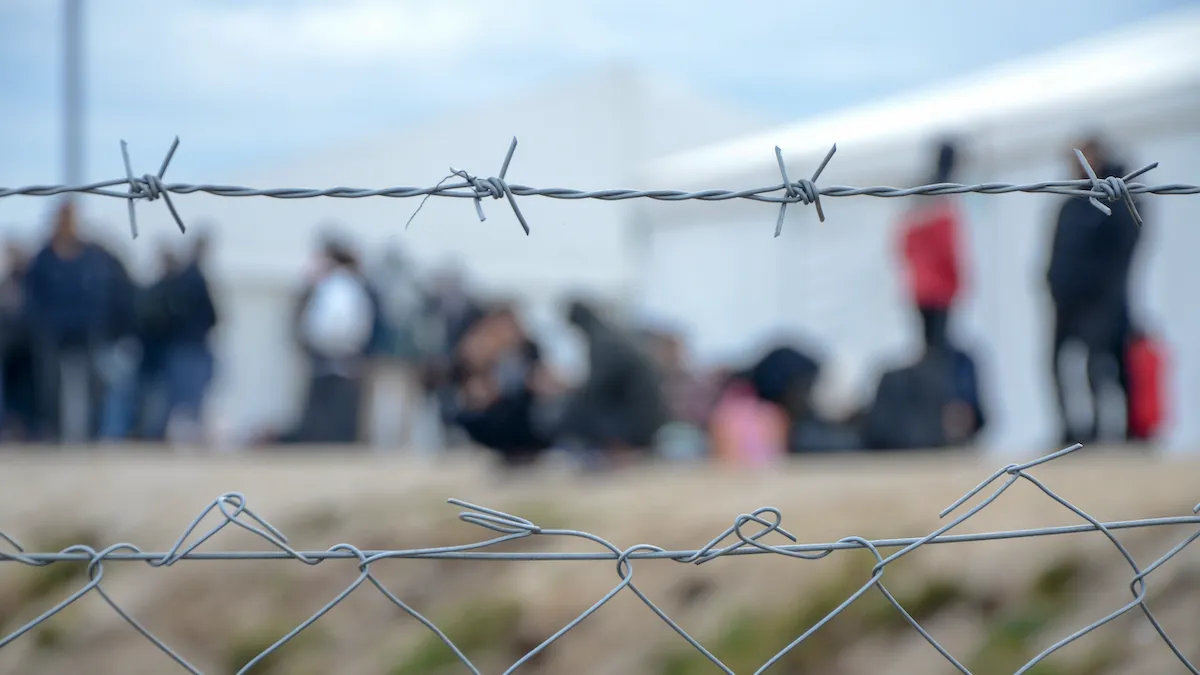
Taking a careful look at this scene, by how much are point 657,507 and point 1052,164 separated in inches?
142

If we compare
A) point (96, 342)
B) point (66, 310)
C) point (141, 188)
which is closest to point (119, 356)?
point (96, 342)

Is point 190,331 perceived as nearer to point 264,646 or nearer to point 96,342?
point 96,342

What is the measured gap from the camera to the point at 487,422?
5129mm

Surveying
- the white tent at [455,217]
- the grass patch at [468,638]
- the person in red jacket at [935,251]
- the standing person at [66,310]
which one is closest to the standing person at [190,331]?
the standing person at [66,310]

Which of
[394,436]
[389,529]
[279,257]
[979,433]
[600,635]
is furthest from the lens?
[279,257]

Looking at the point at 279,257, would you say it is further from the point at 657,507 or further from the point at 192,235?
the point at 657,507

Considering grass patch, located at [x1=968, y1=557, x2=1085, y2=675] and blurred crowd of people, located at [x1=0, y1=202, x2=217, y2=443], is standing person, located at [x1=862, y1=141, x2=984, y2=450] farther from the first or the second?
blurred crowd of people, located at [x1=0, y1=202, x2=217, y2=443]

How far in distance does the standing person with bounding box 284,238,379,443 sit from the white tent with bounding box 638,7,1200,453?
8.26ft

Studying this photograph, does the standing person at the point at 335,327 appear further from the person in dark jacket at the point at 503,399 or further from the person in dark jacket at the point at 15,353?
the person in dark jacket at the point at 15,353

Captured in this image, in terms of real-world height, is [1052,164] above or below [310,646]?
above

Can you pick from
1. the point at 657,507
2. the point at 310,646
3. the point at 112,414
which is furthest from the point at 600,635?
the point at 112,414

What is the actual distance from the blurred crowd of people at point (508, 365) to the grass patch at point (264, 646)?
1432 mm

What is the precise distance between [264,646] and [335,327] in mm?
2635

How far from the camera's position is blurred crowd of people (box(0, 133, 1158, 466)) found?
4.65 m
